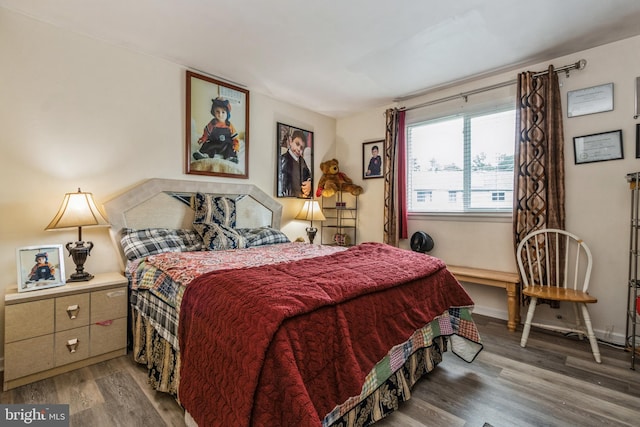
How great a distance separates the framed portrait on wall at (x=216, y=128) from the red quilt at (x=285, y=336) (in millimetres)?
1850

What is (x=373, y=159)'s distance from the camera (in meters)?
4.07

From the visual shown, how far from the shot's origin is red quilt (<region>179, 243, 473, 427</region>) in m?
1.00

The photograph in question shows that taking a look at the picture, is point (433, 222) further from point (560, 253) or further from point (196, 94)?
point (196, 94)

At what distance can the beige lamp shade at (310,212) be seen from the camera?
384 cm

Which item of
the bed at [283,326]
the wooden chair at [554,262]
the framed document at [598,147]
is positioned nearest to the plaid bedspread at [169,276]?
the bed at [283,326]

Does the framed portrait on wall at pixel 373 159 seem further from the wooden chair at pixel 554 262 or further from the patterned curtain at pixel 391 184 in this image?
the wooden chair at pixel 554 262

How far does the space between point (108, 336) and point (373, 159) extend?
336cm

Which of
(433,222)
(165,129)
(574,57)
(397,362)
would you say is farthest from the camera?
(433,222)

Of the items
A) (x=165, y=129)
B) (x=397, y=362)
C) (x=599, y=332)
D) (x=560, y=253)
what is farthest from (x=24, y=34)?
(x=599, y=332)

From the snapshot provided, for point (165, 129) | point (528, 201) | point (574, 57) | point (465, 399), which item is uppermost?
point (574, 57)

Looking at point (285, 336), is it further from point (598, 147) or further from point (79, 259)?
point (598, 147)

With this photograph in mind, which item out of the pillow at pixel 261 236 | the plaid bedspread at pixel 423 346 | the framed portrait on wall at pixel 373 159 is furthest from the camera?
the framed portrait on wall at pixel 373 159

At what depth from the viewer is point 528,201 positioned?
9.12 ft

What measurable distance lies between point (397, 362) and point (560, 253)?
208cm
